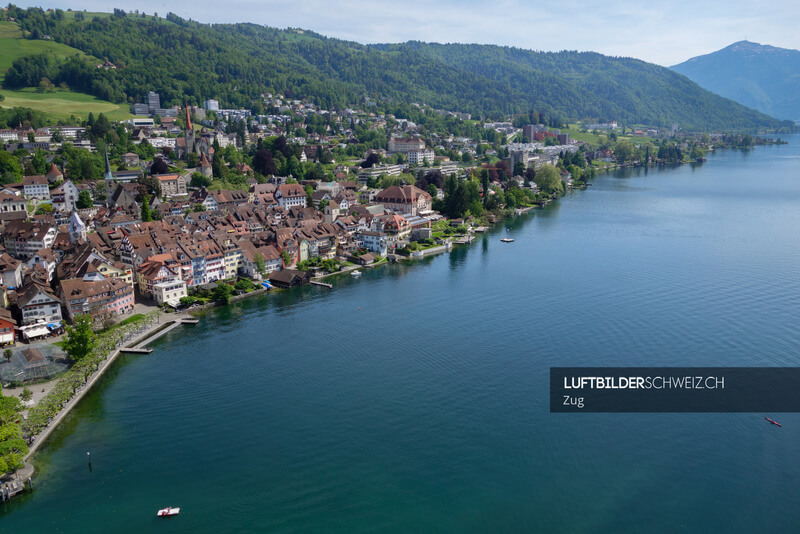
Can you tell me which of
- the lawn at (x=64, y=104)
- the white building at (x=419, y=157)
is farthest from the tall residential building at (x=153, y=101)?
the white building at (x=419, y=157)

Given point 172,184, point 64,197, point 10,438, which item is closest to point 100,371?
point 10,438

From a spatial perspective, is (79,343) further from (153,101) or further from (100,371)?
(153,101)

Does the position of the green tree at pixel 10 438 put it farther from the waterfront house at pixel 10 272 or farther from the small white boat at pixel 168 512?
the waterfront house at pixel 10 272

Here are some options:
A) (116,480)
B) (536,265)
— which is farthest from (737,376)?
(116,480)

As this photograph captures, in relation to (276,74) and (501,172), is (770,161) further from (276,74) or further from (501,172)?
(276,74)

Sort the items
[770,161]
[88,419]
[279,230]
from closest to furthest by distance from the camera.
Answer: [88,419] → [279,230] → [770,161]

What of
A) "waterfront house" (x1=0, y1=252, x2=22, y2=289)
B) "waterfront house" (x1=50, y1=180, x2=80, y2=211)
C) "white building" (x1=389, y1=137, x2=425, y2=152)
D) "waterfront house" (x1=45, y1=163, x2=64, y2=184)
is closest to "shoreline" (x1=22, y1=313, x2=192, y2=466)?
"waterfront house" (x1=0, y1=252, x2=22, y2=289)

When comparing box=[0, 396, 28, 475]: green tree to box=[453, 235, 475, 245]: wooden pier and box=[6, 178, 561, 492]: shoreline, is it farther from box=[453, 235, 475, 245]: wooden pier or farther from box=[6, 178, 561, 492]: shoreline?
box=[453, 235, 475, 245]: wooden pier
